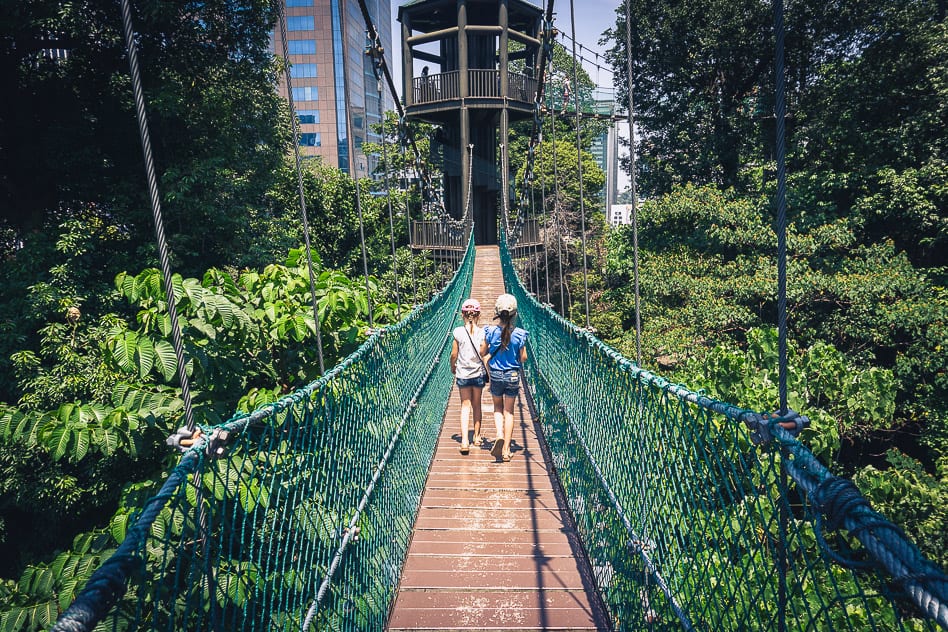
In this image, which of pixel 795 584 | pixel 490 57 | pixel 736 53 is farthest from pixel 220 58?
pixel 736 53

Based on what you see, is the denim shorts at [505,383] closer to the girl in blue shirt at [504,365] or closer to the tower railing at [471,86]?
the girl in blue shirt at [504,365]

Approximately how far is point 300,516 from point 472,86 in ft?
42.5

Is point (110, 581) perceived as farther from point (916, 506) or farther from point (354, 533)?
point (916, 506)

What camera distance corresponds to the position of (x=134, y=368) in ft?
8.26

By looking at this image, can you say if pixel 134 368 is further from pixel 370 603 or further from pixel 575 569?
pixel 575 569

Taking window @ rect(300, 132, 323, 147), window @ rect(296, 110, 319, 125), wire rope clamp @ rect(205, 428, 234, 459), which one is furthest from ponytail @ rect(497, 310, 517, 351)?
window @ rect(296, 110, 319, 125)

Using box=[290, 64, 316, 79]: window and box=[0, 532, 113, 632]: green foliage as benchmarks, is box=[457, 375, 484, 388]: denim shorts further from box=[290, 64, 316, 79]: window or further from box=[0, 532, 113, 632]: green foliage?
box=[290, 64, 316, 79]: window

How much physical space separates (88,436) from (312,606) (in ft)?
5.55

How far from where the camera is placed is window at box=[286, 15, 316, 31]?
3969 centimetres

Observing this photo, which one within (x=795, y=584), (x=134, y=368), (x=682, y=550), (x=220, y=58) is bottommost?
(x=682, y=550)

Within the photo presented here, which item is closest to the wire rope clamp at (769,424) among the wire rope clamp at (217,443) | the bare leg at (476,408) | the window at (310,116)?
the wire rope clamp at (217,443)

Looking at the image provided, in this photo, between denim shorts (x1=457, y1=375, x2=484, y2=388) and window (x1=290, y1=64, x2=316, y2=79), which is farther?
window (x1=290, y1=64, x2=316, y2=79)

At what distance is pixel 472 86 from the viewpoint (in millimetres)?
13109

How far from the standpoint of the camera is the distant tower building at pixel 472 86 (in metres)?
12.8
